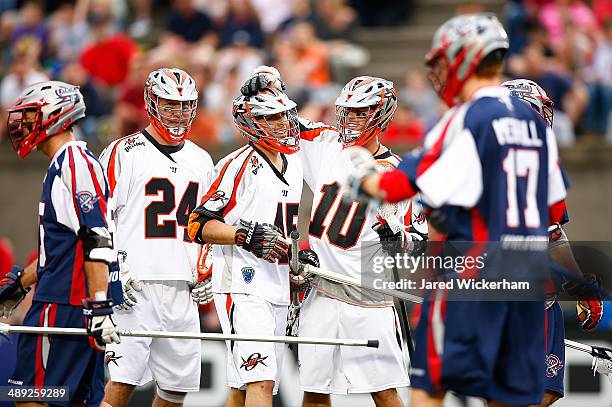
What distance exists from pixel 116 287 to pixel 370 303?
6.54ft

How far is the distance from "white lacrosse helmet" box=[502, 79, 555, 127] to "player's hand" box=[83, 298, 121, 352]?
3.46 meters

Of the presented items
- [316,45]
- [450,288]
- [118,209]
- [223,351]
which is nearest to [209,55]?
[316,45]

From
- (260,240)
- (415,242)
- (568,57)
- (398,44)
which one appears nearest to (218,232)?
(260,240)

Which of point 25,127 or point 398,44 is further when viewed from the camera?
point 398,44

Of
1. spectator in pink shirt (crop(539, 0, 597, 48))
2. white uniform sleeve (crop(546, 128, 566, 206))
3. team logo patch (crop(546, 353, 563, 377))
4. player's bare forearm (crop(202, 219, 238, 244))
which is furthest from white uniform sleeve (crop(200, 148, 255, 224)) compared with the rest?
spectator in pink shirt (crop(539, 0, 597, 48))

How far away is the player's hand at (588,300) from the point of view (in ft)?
30.6

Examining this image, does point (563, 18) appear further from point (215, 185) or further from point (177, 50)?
point (215, 185)

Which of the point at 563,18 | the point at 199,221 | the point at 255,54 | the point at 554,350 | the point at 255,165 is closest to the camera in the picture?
the point at 199,221

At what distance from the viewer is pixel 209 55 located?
1752 centimetres

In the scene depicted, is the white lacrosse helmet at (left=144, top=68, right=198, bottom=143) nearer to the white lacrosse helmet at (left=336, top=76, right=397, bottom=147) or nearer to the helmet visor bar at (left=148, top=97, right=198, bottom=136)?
the helmet visor bar at (left=148, top=97, right=198, bottom=136)

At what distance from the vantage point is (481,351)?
6.92 metres

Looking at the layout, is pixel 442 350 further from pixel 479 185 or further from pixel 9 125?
pixel 9 125

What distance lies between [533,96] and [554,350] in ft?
6.07

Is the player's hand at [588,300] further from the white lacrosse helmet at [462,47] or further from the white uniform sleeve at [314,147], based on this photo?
the white lacrosse helmet at [462,47]
